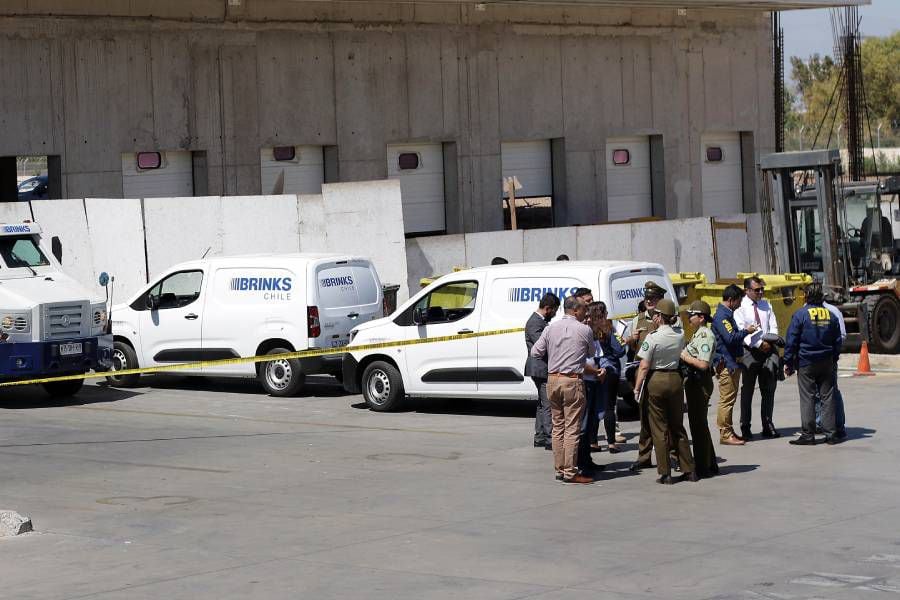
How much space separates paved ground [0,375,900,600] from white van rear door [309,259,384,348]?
1.97 m

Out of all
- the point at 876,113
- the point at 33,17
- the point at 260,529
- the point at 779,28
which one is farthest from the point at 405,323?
the point at 876,113

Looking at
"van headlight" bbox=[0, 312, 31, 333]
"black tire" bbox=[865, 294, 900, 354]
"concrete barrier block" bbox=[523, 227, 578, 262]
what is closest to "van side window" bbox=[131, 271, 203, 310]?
"van headlight" bbox=[0, 312, 31, 333]

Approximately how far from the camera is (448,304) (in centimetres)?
1803

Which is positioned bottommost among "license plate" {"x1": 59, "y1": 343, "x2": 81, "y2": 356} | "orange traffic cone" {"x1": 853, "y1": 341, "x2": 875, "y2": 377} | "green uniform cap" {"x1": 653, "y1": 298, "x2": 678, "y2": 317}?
"orange traffic cone" {"x1": 853, "y1": 341, "x2": 875, "y2": 377}

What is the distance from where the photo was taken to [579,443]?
13023mm

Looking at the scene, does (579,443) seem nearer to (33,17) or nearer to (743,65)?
(33,17)

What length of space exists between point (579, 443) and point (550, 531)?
7.46 feet

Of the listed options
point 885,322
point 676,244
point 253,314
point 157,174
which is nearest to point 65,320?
point 253,314

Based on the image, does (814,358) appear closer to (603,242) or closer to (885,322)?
(885,322)

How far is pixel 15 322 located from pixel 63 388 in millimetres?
1536

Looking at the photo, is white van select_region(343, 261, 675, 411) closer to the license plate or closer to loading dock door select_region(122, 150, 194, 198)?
the license plate

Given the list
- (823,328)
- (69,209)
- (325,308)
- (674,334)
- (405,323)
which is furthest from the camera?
(69,209)

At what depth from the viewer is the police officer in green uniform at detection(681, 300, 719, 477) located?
13.1 meters

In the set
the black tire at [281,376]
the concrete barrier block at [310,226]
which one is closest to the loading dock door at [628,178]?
the concrete barrier block at [310,226]
